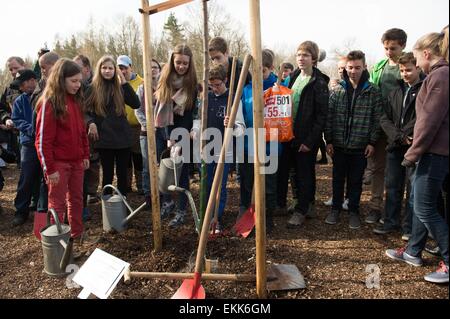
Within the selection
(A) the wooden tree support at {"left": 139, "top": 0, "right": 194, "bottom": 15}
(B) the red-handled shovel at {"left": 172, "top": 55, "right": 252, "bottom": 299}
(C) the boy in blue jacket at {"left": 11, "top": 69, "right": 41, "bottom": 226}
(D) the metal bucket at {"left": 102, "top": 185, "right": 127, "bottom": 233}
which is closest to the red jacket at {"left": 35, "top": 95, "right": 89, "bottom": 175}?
(D) the metal bucket at {"left": 102, "top": 185, "right": 127, "bottom": 233}

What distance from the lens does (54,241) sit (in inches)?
116

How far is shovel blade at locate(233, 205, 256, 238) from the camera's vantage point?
12.3 feet

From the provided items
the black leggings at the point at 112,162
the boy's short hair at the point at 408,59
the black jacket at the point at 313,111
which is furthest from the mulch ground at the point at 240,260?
the boy's short hair at the point at 408,59

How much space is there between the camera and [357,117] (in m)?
3.86

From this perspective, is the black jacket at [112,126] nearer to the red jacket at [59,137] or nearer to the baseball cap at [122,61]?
the red jacket at [59,137]

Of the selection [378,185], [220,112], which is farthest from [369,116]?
[220,112]

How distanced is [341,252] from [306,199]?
0.88m

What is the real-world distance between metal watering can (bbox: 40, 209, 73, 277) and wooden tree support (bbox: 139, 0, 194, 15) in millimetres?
1876

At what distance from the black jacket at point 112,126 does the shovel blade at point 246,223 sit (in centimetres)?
179

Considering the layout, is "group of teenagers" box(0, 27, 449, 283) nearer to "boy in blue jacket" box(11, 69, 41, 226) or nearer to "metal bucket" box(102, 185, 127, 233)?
"boy in blue jacket" box(11, 69, 41, 226)

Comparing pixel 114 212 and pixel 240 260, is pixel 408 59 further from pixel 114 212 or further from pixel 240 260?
pixel 114 212

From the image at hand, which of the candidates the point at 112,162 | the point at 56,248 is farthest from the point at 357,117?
the point at 56,248

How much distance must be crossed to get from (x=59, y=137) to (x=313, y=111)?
8.86 ft
